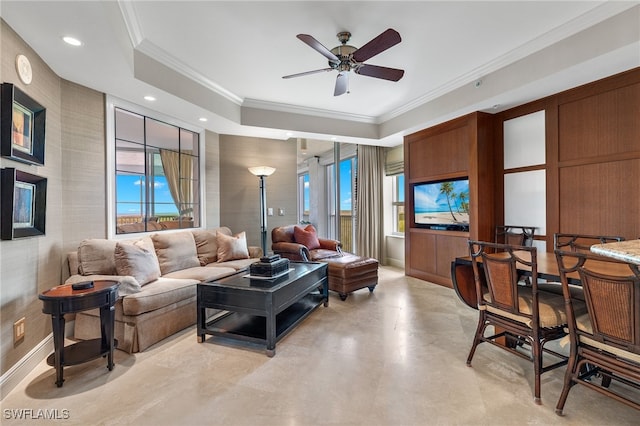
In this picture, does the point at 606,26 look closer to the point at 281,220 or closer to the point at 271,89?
→ the point at 271,89

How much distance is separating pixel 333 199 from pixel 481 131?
3723 millimetres

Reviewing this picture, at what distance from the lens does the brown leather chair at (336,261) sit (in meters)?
3.76

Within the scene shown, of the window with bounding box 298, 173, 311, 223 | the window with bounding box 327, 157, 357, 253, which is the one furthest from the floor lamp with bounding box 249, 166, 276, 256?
the window with bounding box 298, 173, 311, 223

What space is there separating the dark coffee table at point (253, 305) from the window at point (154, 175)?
1571 millimetres

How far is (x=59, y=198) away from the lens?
268 centimetres

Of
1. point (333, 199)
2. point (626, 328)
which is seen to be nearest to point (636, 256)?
point (626, 328)

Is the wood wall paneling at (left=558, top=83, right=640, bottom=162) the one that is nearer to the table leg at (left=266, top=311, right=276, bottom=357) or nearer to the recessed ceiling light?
the table leg at (left=266, top=311, right=276, bottom=357)

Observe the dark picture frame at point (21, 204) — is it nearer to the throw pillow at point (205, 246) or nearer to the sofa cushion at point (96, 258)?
the sofa cushion at point (96, 258)

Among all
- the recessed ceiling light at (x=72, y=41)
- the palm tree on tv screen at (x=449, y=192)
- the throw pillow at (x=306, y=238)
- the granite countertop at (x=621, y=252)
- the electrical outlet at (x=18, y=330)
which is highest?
the recessed ceiling light at (x=72, y=41)

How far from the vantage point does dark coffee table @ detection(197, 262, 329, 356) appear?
243cm

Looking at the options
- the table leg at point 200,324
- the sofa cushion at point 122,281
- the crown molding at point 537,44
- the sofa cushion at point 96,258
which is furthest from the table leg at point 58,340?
the crown molding at point 537,44

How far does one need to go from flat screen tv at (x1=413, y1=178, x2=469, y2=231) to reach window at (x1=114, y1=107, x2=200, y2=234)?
3.57 m

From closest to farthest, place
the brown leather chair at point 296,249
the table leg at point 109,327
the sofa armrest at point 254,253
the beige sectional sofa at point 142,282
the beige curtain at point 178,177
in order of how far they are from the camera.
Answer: the table leg at point 109,327
the beige sectional sofa at point 142,282
the beige curtain at point 178,177
the brown leather chair at point 296,249
the sofa armrest at point 254,253

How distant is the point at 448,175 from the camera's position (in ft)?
14.3
